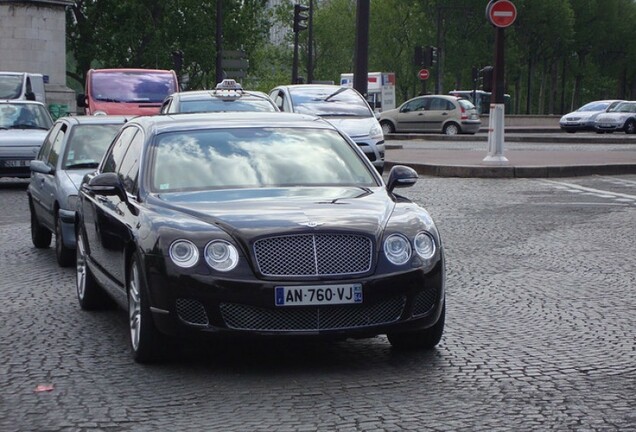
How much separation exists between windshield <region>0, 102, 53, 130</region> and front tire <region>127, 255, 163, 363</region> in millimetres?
16512

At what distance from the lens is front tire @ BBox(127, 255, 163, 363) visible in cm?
727

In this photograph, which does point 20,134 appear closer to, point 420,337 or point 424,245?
point 420,337

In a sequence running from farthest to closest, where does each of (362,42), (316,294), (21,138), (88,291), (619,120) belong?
(619,120), (362,42), (21,138), (88,291), (316,294)

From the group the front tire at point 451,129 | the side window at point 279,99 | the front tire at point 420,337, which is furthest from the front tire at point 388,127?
the front tire at point 420,337

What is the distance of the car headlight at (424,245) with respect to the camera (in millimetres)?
7367

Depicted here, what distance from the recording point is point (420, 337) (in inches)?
301

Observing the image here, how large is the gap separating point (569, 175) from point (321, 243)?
60.1ft

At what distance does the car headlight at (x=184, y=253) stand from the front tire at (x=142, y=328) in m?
0.30

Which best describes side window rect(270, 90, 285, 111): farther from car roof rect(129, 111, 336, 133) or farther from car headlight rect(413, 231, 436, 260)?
car headlight rect(413, 231, 436, 260)

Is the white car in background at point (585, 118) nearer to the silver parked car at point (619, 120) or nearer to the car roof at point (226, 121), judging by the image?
the silver parked car at point (619, 120)

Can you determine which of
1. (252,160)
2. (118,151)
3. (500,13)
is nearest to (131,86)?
(500,13)

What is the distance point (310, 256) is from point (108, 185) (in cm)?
183

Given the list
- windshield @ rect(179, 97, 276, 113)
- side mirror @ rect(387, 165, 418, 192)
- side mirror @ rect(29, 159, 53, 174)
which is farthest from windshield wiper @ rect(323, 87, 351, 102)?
side mirror @ rect(387, 165, 418, 192)

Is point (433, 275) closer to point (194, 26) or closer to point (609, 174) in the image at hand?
point (609, 174)
